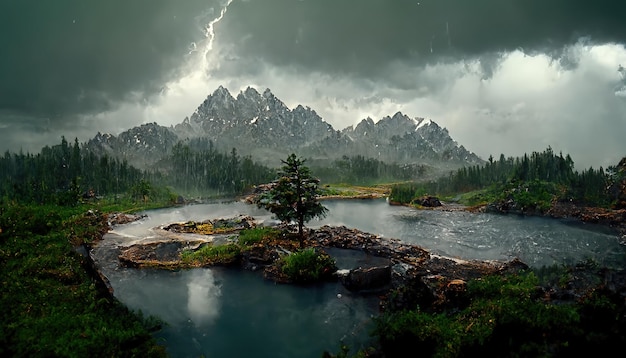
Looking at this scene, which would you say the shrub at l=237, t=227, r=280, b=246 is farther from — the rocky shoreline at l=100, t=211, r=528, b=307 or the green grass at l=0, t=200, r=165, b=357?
the green grass at l=0, t=200, r=165, b=357

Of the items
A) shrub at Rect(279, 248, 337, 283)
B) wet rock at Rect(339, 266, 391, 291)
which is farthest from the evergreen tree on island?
wet rock at Rect(339, 266, 391, 291)

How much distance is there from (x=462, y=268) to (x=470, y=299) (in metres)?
19.1

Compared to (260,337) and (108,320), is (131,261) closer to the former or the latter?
(260,337)

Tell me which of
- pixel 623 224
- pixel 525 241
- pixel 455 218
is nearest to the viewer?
pixel 525 241

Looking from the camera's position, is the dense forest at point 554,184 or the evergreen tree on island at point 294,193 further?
the dense forest at point 554,184

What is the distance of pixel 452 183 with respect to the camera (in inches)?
7830

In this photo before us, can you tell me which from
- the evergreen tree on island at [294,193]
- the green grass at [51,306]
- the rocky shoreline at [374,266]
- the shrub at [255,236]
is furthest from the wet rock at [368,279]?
the green grass at [51,306]

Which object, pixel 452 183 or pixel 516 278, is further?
pixel 452 183

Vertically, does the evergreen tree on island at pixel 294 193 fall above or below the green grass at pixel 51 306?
above

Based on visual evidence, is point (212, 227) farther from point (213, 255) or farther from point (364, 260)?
point (364, 260)

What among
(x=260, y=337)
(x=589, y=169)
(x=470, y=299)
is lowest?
(x=260, y=337)

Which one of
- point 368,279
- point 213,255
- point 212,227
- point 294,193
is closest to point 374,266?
point 368,279

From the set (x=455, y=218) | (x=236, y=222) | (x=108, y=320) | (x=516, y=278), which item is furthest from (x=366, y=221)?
(x=108, y=320)

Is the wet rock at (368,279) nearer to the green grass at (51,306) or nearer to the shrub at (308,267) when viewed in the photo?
the shrub at (308,267)
